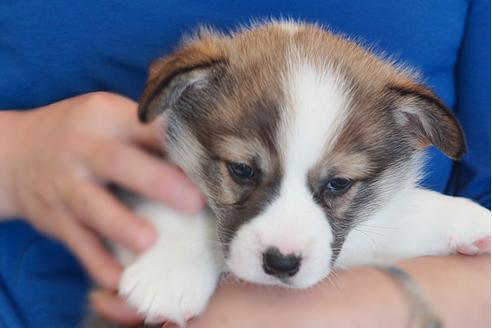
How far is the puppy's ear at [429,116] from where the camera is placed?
138 cm

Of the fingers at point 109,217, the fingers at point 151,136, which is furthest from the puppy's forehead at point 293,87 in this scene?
the fingers at point 109,217

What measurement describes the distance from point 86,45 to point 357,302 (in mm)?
865

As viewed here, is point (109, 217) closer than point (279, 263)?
No

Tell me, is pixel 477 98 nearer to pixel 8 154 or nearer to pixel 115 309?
pixel 115 309

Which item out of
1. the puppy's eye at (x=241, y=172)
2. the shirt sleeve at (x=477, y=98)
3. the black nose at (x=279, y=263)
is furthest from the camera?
the shirt sleeve at (x=477, y=98)

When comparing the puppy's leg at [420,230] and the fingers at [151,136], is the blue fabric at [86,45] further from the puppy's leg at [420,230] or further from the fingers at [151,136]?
the puppy's leg at [420,230]

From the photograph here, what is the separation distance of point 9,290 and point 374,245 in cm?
89

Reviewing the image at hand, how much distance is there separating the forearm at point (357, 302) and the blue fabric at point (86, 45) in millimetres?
389

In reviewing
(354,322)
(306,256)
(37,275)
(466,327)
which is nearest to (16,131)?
(37,275)

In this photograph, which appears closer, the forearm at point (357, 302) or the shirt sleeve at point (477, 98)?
the forearm at point (357, 302)

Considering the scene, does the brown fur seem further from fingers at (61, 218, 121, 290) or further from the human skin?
fingers at (61, 218, 121, 290)

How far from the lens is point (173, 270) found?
1.30m

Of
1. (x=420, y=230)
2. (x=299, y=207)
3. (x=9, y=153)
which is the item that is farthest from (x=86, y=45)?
(x=420, y=230)

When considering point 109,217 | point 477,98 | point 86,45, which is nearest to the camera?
point 109,217
